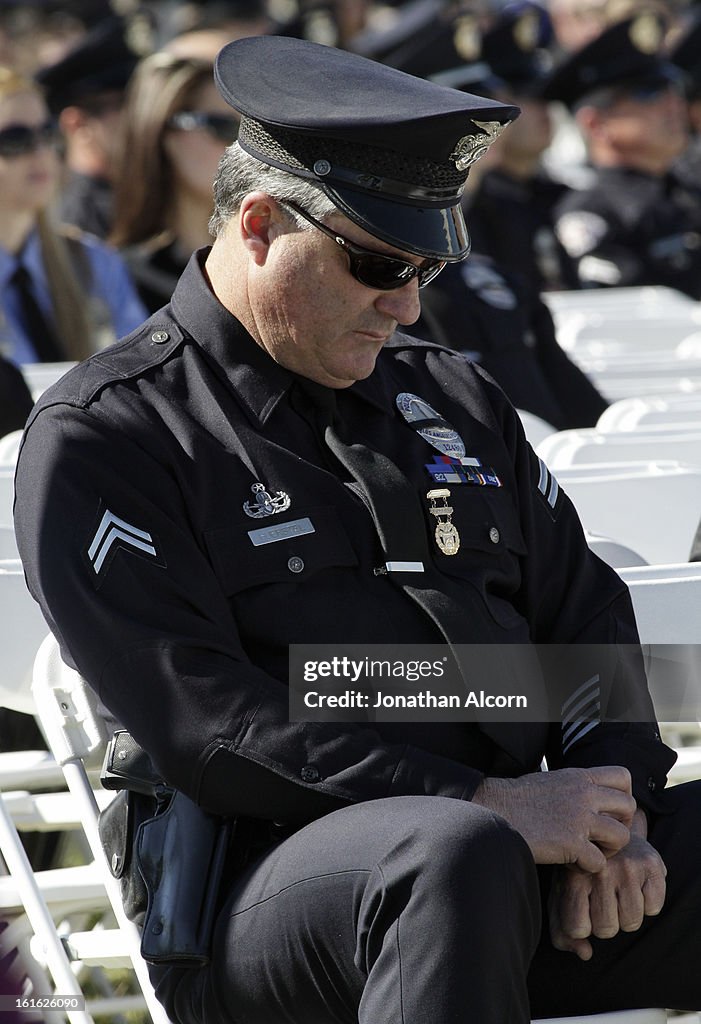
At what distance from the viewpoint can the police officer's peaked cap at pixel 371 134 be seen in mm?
2457

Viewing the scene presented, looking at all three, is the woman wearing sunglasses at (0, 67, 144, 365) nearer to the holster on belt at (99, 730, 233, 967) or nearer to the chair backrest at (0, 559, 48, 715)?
the chair backrest at (0, 559, 48, 715)

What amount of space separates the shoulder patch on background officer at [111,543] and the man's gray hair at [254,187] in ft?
1.73

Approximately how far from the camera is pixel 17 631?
2863 mm

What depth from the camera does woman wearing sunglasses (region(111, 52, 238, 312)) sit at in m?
5.51

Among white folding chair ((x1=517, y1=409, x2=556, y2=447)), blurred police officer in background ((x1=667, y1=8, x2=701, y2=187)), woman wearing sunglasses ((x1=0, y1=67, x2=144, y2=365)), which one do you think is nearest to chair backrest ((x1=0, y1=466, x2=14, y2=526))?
white folding chair ((x1=517, y1=409, x2=556, y2=447))

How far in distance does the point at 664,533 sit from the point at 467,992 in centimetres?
174

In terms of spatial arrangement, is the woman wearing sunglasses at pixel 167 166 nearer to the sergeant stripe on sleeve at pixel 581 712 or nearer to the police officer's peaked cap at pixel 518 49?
the police officer's peaked cap at pixel 518 49

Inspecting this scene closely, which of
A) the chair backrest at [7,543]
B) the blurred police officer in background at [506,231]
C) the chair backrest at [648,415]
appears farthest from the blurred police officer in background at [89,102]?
the chair backrest at [7,543]

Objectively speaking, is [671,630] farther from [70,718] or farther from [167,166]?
[167,166]

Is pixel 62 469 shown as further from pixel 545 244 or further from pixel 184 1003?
pixel 545 244

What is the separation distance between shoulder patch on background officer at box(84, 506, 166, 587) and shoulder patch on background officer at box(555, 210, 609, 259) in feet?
19.9

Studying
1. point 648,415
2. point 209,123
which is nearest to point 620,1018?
point 648,415

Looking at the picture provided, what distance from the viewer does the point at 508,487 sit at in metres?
2.74

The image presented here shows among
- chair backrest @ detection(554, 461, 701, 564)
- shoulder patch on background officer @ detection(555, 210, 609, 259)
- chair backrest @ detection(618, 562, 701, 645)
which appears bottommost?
shoulder patch on background officer @ detection(555, 210, 609, 259)
